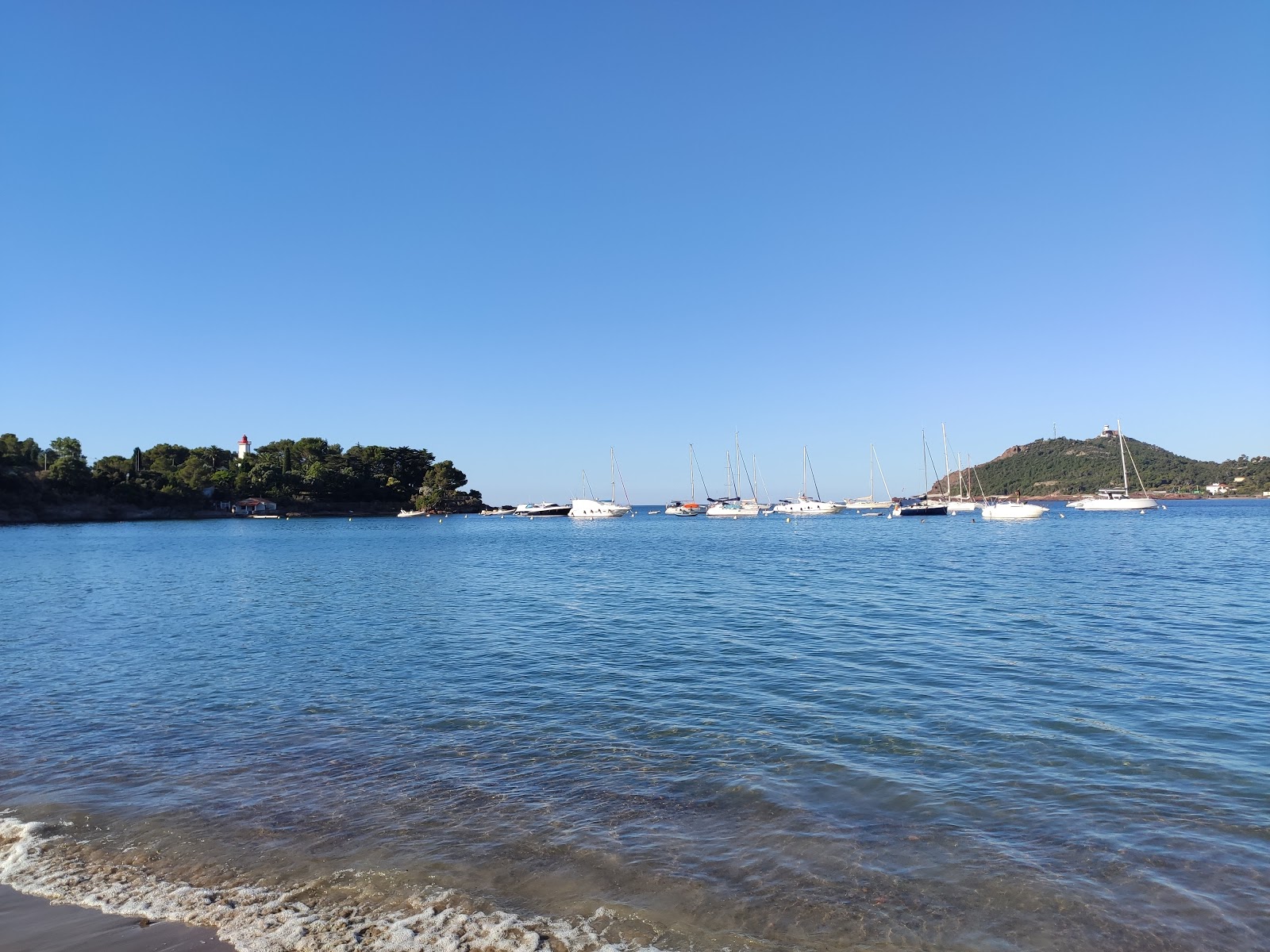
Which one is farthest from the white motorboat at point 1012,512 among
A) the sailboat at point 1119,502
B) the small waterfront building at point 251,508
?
the small waterfront building at point 251,508

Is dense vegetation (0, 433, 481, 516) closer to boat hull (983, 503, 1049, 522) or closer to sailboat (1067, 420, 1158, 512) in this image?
boat hull (983, 503, 1049, 522)

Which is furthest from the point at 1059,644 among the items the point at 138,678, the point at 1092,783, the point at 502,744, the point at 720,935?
the point at 138,678

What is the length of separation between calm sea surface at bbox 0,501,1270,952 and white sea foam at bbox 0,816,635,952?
3 cm

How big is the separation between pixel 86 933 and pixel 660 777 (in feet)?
20.1

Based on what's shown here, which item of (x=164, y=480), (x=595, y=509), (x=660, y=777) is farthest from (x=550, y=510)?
(x=660, y=777)

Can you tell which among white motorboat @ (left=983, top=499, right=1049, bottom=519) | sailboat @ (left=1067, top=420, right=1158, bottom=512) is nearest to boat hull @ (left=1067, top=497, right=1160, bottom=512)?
sailboat @ (left=1067, top=420, right=1158, bottom=512)

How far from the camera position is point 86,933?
5977 millimetres

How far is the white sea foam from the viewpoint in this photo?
5.83m

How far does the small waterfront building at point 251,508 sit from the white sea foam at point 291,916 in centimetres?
19102

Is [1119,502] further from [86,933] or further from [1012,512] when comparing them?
[86,933]

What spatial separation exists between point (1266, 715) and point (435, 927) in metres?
13.6

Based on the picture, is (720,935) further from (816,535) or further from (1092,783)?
(816,535)

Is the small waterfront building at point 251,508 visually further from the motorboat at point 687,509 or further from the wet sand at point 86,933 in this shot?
the wet sand at point 86,933

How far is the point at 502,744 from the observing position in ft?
37.2
